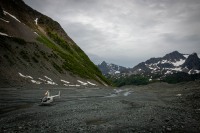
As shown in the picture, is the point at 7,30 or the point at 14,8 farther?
the point at 14,8

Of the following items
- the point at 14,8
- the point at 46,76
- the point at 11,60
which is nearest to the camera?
the point at 11,60

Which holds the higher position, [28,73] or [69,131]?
[28,73]

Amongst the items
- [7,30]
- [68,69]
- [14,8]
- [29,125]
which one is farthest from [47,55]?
[29,125]

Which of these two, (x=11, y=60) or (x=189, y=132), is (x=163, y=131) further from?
(x=11, y=60)

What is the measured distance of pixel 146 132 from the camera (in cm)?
1930

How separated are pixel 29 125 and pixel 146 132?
35.6 feet

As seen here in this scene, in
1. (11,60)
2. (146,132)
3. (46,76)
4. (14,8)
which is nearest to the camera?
(146,132)

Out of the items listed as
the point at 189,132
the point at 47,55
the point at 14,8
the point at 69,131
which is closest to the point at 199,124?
the point at 189,132

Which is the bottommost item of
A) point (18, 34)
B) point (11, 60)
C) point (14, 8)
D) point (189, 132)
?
point (189, 132)

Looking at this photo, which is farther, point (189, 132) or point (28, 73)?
point (28, 73)

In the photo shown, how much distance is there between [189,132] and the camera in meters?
19.5

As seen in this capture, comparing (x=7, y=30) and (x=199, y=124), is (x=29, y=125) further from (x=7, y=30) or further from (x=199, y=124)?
(x=7, y=30)

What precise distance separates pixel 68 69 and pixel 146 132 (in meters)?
120

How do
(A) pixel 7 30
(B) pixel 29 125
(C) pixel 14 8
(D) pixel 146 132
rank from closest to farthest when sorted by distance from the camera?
(D) pixel 146 132, (B) pixel 29 125, (A) pixel 7 30, (C) pixel 14 8
